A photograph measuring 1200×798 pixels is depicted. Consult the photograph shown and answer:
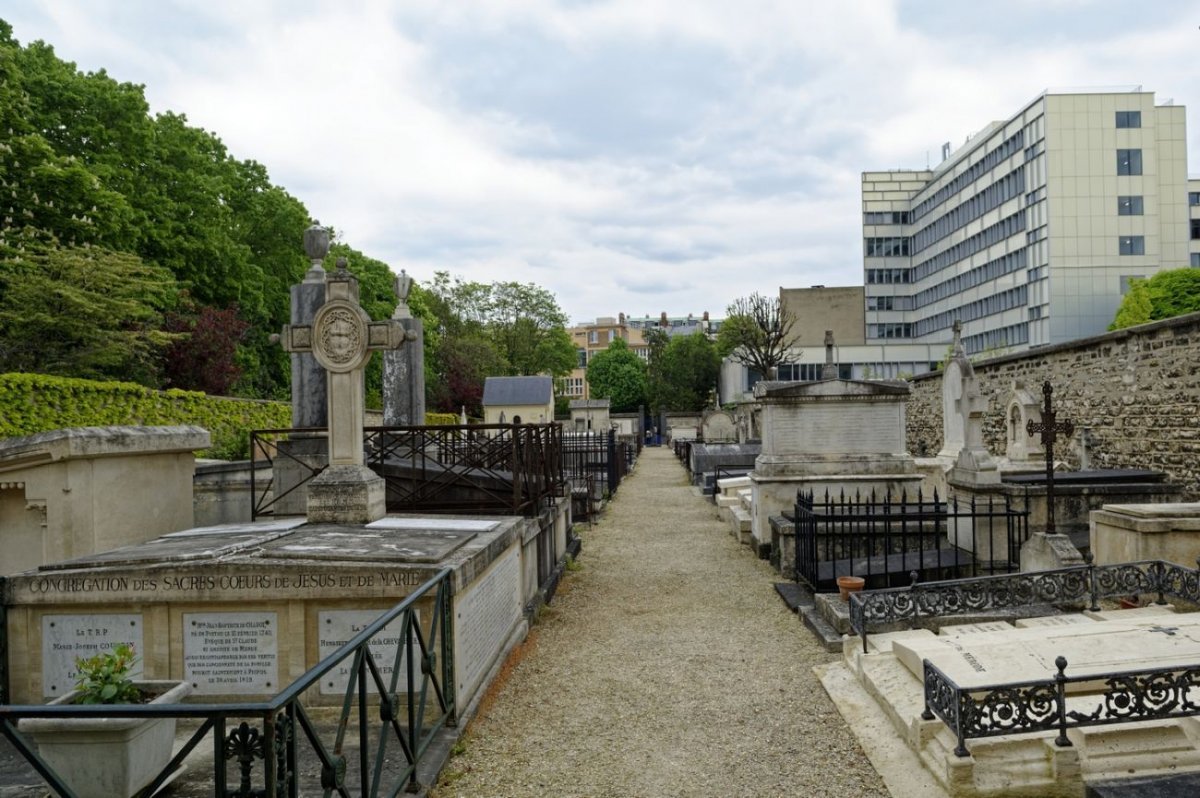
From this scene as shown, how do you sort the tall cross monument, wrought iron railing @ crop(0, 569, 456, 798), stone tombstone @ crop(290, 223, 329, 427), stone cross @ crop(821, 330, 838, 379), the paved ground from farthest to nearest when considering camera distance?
stone cross @ crop(821, 330, 838, 379), stone tombstone @ crop(290, 223, 329, 427), the tall cross monument, the paved ground, wrought iron railing @ crop(0, 569, 456, 798)

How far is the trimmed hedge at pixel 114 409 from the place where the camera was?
39.1 feet

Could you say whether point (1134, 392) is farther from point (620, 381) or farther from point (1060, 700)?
point (620, 381)

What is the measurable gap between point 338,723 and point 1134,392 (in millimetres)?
14197

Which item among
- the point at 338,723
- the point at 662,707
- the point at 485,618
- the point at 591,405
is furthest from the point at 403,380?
the point at 591,405

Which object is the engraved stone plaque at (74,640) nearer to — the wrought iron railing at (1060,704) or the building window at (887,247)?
the wrought iron railing at (1060,704)

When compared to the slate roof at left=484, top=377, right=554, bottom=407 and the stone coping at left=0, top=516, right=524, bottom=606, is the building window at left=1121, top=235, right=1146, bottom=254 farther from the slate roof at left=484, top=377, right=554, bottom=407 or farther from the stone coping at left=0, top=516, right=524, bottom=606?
the stone coping at left=0, top=516, right=524, bottom=606

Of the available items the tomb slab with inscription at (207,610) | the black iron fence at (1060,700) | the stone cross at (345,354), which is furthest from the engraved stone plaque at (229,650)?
the black iron fence at (1060,700)

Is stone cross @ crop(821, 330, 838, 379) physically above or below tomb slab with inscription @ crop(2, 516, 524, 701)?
above

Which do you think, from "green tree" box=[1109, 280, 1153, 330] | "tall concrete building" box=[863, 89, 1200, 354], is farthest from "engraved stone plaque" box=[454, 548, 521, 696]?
"tall concrete building" box=[863, 89, 1200, 354]

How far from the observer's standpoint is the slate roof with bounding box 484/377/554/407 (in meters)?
49.3

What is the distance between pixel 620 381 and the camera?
243 ft

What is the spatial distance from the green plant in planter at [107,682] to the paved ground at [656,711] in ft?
1.73

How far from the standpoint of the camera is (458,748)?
4.82 meters

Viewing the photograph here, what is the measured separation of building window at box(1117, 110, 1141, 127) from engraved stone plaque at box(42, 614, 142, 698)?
52.6m
